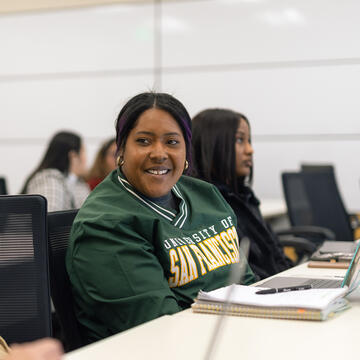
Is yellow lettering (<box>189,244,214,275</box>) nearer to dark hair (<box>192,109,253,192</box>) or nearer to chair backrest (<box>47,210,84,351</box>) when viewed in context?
chair backrest (<box>47,210,84,351</box>)

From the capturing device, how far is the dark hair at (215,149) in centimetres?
258

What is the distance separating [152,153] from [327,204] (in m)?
2.35

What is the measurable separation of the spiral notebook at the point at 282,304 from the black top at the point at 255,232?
93 centimetres

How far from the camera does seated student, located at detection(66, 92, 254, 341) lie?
1.62 m

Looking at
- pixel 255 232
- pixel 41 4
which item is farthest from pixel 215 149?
pixel 41 4

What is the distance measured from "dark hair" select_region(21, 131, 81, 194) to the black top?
5.94ft

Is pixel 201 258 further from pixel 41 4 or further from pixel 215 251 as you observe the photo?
pixel 41 4

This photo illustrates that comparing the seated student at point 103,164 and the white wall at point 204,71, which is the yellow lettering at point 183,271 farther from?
the white wall at point 204,71

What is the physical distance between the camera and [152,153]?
186 cm

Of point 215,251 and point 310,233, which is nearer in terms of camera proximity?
point 215,251

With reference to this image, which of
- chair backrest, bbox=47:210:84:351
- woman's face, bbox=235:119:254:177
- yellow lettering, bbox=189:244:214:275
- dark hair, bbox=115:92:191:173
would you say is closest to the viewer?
chair backrest, bbox=47:210:84:351

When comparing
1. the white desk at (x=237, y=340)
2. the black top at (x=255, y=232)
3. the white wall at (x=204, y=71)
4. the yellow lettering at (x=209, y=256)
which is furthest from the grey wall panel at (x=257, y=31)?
the white desk at (x=237, y=340)

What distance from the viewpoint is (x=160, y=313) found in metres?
1.58

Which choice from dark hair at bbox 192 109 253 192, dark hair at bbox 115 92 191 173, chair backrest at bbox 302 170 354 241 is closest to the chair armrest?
chair backrest at bbox 302 170 354 241
